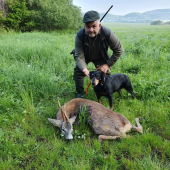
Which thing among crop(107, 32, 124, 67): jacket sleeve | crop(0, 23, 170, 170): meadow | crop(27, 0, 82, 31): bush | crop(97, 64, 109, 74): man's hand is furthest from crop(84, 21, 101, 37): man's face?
crop(27, 0, 82, 31): bush

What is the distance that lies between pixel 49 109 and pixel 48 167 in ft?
5.64

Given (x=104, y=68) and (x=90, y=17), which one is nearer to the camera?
(x=90, y=17)

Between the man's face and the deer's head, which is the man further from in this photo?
the deer's head

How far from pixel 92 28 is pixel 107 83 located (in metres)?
1.38

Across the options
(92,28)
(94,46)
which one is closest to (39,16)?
(94,46)

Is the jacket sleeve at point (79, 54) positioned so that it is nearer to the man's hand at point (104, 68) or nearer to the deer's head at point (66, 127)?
the man's hand at point (104, 68)

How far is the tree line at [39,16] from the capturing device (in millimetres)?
18016

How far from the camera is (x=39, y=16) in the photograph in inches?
778

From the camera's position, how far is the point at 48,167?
A: 101 inches

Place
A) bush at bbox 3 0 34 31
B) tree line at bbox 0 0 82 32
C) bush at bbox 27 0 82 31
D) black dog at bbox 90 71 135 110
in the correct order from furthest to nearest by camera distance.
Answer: bush at bbox 27 0 82 31 → tree line at bbox 0 0 82 32 → bush at bbox 3 0 34 31 → black dog at bbox 90 71 135 110

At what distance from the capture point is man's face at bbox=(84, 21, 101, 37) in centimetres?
372

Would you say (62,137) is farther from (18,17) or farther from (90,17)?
(18,17)

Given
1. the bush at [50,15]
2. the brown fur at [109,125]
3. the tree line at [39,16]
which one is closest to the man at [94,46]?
the brown fur at [109,125]

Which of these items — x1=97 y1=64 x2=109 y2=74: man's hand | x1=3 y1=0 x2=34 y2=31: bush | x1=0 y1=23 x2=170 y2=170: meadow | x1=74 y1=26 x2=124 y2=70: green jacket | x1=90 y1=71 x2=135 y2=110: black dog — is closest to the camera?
x1=0 y1=23 x2=170 y2=170: meadow
